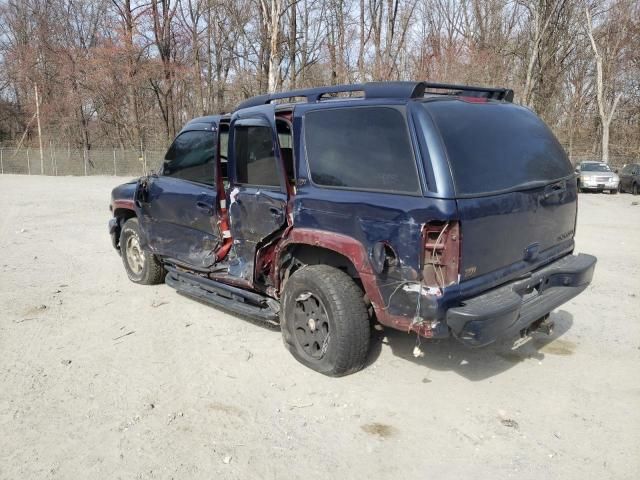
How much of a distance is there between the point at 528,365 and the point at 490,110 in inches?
80.6

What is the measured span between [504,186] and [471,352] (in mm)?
1615

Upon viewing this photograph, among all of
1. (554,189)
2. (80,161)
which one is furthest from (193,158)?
(80,161)

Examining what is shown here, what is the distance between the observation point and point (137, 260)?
690 cm

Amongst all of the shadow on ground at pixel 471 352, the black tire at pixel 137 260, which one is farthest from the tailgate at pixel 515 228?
the black tire at pixel 137 260

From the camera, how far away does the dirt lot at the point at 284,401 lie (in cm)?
317

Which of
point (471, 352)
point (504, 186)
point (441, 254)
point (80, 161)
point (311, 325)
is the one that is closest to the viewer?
point (441, 254)

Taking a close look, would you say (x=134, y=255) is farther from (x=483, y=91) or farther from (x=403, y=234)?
(x=483, y=91)

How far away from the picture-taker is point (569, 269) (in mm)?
4328

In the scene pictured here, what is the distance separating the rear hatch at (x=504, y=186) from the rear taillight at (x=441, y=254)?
0.19 feet

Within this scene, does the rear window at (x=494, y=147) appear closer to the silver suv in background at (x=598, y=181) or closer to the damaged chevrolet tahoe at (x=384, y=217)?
the damaged chevrolet tahoe at (x=384, y=217)

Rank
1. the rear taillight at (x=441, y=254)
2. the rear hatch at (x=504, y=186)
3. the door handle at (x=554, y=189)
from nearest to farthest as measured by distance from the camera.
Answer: the rear taillight at (x=441, y=254)
the rear hatch at (x=504, y=186)
the door handle at (x=554, y=189)

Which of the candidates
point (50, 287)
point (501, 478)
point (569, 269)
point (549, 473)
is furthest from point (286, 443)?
point (50, 287)

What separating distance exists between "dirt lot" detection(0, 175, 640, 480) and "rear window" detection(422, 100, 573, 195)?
59.8 inches

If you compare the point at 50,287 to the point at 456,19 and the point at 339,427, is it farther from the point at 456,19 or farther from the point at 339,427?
the point at 456,19
